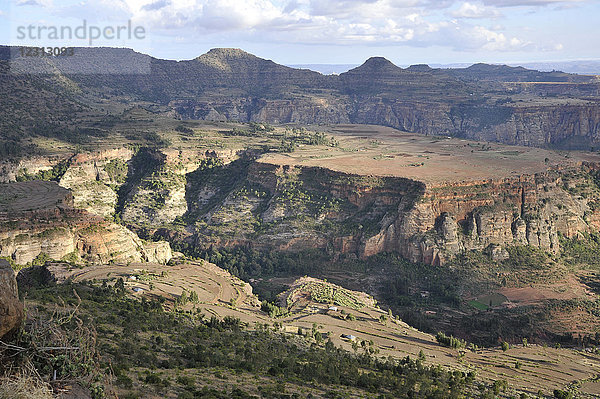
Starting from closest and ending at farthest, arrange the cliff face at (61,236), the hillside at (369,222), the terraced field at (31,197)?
the cliff face at (61,236), the hillside at (369,222), the terraced field at (31,197)

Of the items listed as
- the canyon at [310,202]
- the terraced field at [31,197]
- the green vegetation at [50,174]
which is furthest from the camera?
the green vegetation at [50,174]

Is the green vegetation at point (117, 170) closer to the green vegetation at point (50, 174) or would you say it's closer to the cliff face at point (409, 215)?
the green vegetation at point (50, 174)

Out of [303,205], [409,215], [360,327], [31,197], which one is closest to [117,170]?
[31,197]

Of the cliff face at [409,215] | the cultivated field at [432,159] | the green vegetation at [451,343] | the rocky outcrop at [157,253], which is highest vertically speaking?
the cultivated field at [432,159]

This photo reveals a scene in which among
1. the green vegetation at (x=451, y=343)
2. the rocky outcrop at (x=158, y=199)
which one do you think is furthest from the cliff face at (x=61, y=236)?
the green vegetation at (x=451, y=343)

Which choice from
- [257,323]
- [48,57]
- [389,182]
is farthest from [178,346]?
[48,57]

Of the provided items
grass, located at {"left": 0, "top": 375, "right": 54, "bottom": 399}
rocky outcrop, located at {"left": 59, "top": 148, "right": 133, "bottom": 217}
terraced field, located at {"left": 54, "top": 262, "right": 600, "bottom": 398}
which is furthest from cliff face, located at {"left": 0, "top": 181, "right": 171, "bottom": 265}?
grass, located at {"left": 0, "top": 375, "right": 54, "bottom": 399}

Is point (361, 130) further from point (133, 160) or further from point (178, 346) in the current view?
point (178, 346)

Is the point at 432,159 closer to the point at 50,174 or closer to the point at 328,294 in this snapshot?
the point at 328,294
